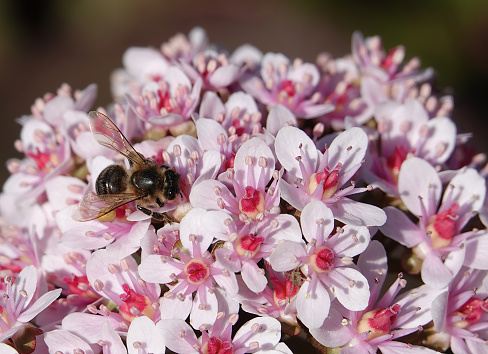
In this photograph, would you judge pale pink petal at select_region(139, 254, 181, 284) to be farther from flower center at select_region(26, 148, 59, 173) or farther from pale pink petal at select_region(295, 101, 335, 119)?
pale pink petal at select_region(295, 101, 335, 119)

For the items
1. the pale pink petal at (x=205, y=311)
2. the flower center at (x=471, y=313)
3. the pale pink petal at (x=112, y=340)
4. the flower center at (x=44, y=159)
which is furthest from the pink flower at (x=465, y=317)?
the flower center at (x=44, y=159)

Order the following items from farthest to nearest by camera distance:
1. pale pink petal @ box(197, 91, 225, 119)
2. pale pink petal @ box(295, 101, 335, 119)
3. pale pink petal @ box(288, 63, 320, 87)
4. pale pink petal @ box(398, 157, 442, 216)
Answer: pale pink petal @ box(288, 63, 320, 87)
pale pink petal @ box(295, 101, 335, 119)
pale pink petal @ box(197, 91, 225, 119)
pale pink petal @ box(398, 157, 442, 216)

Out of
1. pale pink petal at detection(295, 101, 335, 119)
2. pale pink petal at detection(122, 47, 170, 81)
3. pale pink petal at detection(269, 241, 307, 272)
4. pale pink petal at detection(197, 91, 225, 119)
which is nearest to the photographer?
pale pink petal at detection(269, 241, 307, 272)

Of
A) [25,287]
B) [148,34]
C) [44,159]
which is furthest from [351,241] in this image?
[148,34]

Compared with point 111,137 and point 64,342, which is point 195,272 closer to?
point 64,342

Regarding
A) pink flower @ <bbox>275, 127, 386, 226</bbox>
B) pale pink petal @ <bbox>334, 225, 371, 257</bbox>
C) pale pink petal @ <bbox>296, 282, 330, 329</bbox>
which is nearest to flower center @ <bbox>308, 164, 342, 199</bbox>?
pink flower @ <bbox>275, 127, 386, 226</bbox>

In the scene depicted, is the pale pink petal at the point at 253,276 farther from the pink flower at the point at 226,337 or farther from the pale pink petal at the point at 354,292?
the pale pink petal at the point at 354,292
